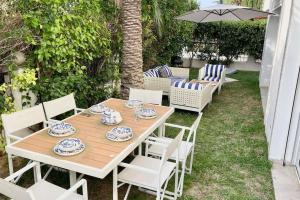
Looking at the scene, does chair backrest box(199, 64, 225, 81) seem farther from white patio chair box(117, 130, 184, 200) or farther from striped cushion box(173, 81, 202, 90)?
white patio chair box(117, 130, 184, 200)

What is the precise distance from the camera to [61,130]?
4078 millimetres

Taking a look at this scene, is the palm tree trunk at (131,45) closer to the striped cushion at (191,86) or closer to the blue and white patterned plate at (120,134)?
the striped cushion at (191,86)

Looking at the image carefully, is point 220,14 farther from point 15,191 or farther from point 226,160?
point 15,191

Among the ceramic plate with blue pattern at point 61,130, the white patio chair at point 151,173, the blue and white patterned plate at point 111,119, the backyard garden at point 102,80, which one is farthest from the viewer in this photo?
the backyard garden at point 102,80

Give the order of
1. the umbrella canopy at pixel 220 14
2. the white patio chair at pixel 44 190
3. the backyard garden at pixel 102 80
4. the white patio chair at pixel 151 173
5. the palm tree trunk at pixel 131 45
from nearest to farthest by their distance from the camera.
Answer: the white patio chair at pixel 44 190 < the white patio chair at pixel 151 173 < the backyard garden at pixel 102 80 < the palm tree trunk at pixel 131 45 < the umbrella canopy at pixel 220 14

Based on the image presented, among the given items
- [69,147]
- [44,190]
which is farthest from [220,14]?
[44,190]

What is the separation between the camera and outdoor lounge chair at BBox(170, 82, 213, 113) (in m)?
8.28

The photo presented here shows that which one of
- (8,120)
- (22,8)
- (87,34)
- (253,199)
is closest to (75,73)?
(87,34)

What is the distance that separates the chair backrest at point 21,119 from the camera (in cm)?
416

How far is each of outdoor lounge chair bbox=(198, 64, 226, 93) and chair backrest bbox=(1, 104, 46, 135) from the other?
7.63m

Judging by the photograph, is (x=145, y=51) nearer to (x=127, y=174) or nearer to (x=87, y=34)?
(x=87, y=34)

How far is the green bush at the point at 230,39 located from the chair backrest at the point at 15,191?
1443 centimetres

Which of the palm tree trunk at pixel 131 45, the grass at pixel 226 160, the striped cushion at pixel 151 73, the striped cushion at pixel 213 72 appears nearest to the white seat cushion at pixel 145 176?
the grass at pixel 226 160

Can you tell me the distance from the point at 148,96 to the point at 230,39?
436 inches
